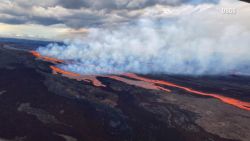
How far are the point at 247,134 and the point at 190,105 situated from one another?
45.9ft

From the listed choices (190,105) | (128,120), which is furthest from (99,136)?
(190,105)

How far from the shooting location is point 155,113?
4206cm

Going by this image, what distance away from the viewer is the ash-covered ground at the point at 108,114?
1283 inches

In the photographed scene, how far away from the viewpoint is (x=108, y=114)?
39.4m

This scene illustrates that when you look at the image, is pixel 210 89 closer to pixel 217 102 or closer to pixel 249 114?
pixel 217 102

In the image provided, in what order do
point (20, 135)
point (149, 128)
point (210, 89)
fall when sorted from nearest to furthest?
point (20, 135) < point (149, 128) < point (210, 89)

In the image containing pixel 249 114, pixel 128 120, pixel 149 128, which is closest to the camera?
pixel 149 128

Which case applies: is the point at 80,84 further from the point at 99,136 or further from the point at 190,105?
the point at 99,136

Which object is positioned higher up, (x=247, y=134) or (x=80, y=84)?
(x=80, y=84)

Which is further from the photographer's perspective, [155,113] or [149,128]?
[155,113]

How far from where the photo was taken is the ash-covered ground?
3259 centimetres

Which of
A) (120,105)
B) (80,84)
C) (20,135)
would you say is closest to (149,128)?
(120,105)

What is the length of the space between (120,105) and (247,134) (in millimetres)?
19211

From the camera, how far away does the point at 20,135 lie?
1204 inches
